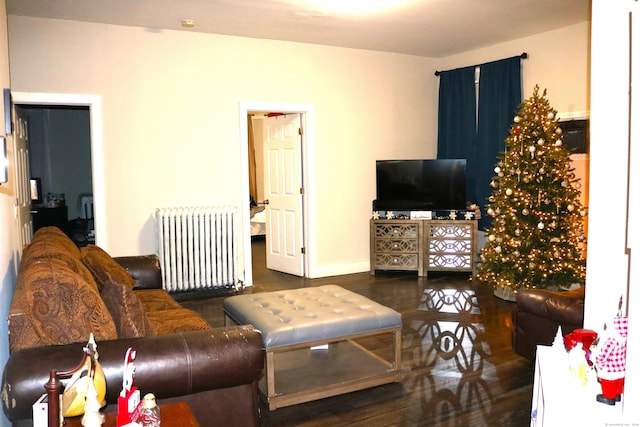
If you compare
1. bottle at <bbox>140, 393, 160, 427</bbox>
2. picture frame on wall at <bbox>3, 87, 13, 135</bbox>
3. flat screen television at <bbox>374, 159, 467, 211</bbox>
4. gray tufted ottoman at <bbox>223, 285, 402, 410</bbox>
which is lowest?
gray tufted ottoman at <bbox>223, 285, 402, 410</bbox>

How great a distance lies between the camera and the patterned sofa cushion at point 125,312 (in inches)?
94.5

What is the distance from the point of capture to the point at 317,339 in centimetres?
316

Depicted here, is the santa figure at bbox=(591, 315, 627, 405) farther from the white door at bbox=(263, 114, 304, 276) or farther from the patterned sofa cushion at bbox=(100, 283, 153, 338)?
the white door at bbox=(263, 114, 304, 276)

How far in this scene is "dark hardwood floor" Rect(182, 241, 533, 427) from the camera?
2967 mm

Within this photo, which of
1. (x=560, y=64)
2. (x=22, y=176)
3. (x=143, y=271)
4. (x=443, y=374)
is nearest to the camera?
(x=443, y=374)

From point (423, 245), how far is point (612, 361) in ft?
16.4

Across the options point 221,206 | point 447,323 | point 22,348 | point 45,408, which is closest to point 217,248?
point 221,206

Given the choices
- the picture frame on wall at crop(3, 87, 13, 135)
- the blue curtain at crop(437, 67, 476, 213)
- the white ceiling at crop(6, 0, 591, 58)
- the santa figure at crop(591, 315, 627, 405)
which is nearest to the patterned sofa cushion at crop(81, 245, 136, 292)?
the picture frame on wall at crop(3, 87, 13, 135)

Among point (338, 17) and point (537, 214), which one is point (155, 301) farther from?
point (537, 214)

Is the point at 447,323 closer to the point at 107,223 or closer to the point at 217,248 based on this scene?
the point at 217,248

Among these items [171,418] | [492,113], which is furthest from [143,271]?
[492,113]

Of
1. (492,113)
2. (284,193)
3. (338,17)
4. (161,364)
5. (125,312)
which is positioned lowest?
(161,364)

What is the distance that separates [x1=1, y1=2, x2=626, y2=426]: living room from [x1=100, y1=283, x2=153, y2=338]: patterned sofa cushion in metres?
3.32

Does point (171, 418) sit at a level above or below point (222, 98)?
below
